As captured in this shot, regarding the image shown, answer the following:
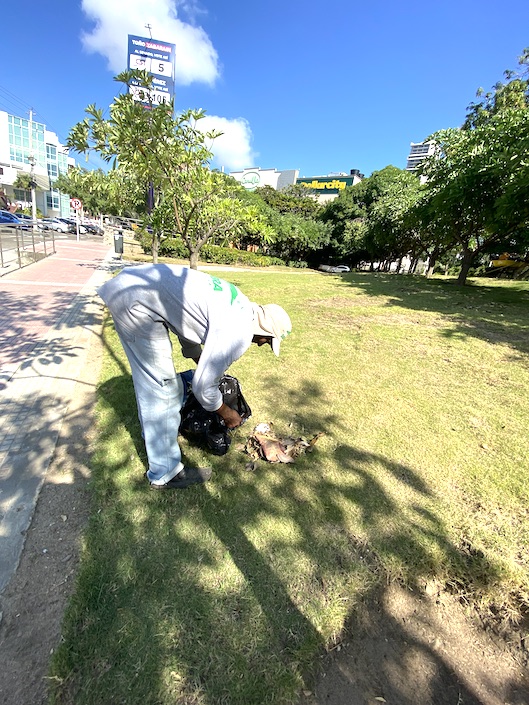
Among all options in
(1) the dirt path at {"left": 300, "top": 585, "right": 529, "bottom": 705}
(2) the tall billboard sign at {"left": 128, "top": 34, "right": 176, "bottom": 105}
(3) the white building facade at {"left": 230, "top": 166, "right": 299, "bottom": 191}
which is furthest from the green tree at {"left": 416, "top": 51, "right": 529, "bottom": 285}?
(3) the white building facade at {"left": 230, "top": 166, "right": 299, "bottom": 191}

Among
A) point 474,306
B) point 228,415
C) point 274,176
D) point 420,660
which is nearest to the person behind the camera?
point 420,660

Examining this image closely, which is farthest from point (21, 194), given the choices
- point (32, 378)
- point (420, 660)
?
point (420, 660)

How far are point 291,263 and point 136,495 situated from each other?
30.1 meters

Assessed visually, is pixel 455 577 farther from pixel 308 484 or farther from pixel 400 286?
pixel 400 286

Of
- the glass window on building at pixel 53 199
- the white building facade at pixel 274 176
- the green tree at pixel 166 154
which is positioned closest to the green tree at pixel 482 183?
the green tree at pixel 166 154

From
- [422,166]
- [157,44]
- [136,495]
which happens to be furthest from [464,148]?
[157,44]

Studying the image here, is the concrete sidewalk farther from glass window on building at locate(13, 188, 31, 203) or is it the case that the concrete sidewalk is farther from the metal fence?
glass window on building at locate(13, 188, 31, 203)

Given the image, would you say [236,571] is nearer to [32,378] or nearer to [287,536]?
[287,536]

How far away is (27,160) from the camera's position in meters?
61.2

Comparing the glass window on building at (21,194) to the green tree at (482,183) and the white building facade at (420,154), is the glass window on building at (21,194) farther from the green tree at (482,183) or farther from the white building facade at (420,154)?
the green tree at (482,183)

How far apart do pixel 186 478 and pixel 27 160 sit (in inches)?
3145

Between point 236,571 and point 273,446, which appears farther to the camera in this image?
point 273,446

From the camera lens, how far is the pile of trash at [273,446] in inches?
113

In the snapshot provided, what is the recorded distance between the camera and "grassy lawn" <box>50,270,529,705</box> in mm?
1576
